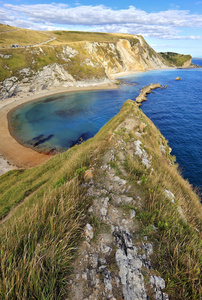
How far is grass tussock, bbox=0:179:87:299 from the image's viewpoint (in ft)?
10.1

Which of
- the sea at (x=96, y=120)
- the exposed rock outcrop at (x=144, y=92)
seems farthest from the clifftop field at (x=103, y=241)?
the exposed rock outcrop at (x=144, y=92)

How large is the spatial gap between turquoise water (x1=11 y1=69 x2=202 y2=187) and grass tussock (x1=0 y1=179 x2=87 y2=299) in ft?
74.5

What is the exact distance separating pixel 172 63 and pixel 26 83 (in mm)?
209851

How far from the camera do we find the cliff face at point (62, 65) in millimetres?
63500

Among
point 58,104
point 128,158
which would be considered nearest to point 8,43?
point 58,104

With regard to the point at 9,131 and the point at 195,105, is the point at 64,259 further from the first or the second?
the point at 195,105

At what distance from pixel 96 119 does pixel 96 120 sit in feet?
2.96

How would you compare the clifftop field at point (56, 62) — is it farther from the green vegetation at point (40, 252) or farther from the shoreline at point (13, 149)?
the green vegetation at point (40, 252)

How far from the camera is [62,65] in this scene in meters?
79.9

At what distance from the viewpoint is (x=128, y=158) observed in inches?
400

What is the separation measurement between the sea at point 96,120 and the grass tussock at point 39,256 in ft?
73.5

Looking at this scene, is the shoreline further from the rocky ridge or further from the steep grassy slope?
the rocky ridge

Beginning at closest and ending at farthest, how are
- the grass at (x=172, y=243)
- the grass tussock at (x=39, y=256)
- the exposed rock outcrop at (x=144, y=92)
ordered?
the grass tussock at (x=39, y=256)
the grass at (x=172, y=243)
the exposed rock outcrop at (x=144, y=92)

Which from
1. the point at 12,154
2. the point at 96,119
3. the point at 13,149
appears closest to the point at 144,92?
the point at 96,119
